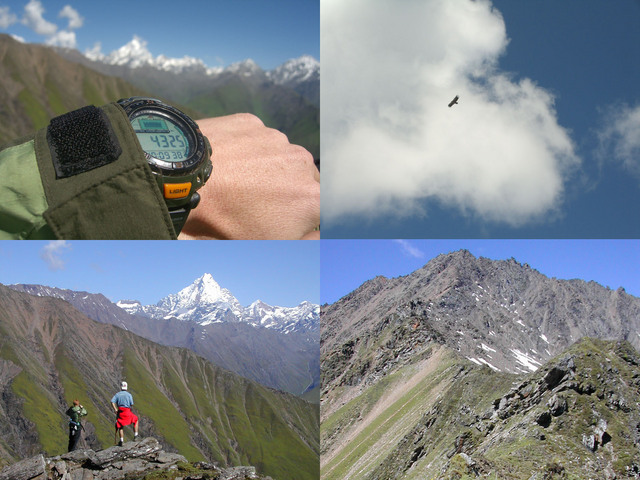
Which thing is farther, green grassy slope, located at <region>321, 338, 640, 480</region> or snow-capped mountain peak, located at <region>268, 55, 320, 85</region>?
snow-capped mountain peak, located at <region>268, 55, 320, 85</region>

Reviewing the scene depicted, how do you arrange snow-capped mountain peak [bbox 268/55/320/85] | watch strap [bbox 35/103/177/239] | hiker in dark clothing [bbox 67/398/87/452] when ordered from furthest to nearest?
1. snow-capped mountain peak [bbox 268/55/320/85]
2. hiker in dark clothing [bbox 67/398/87/452]
3. watch strap [bbox 35/103/177/239]

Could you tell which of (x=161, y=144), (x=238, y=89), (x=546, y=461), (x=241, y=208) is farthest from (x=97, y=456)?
(x=238, y=89)

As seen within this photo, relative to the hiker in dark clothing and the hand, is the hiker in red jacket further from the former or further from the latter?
the hand

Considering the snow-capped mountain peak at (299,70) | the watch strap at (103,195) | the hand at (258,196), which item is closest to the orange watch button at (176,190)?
the watch strap at (103,195)

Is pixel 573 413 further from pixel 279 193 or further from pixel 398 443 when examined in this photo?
pixel 398 443

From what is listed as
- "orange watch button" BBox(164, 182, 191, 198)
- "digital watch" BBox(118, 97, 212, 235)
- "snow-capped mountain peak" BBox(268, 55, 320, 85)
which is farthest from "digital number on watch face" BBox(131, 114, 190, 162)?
"snow-capped mountain peak" BBox(268, 55, 320, 85)
